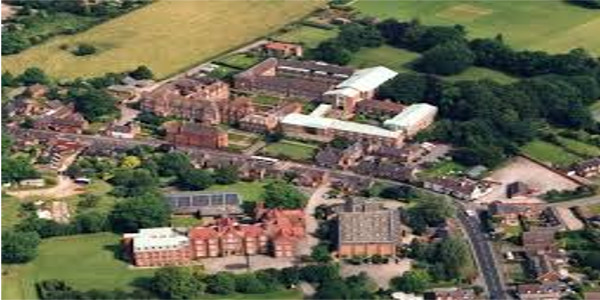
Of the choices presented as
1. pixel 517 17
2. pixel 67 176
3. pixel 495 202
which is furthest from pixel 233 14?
pixel 495 202

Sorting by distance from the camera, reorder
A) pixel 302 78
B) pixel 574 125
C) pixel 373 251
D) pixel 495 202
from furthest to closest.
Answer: pixel 302 78 < pixel 574 125 < pixel 495 202 < pixel 373 251

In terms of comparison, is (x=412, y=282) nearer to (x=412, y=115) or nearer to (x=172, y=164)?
(x=172, y=164)

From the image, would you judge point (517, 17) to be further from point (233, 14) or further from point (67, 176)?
point (67, 176)

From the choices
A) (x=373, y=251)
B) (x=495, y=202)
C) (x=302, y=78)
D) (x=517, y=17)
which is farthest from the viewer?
(x=517, y=17)

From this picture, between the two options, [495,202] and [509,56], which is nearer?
[495,202]

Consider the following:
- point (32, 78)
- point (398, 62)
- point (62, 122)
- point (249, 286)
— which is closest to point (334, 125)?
point (398, 62)

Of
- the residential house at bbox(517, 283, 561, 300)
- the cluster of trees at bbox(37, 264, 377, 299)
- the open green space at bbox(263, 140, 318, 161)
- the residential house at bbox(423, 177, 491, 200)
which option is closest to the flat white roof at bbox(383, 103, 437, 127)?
the open green space at bbox(263, 140, 318, 161)
